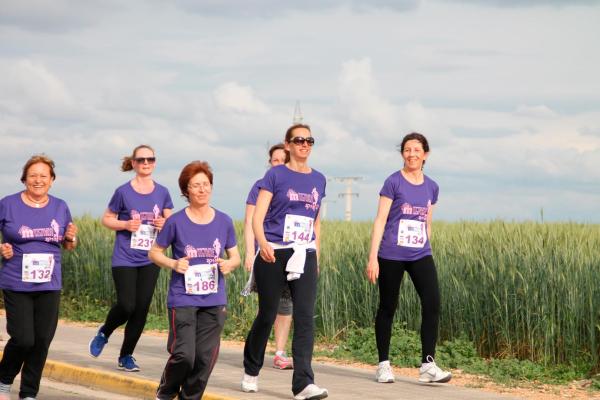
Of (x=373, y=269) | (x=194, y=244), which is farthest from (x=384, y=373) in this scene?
(x=194, y=244)

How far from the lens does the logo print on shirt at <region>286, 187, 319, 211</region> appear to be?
902 centimetres

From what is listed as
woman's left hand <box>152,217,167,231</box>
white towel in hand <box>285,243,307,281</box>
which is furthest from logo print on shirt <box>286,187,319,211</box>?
woman's left hand <box>152,217,167,231</box>

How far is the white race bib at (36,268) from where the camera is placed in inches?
343

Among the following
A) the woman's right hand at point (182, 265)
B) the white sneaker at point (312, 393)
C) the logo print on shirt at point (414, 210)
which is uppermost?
the logo print on shirt at point (414, 210)

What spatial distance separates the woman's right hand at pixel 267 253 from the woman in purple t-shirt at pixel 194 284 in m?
0.96

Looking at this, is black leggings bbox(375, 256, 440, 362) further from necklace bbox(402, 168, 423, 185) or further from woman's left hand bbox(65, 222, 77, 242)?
woman's left hand bbox(65, 222, 77, 242)

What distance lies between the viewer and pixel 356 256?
1572cm

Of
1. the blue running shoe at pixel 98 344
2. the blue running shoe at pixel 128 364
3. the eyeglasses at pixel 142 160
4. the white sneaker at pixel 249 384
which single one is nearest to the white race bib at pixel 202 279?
the white sneaker at pixel 249 384

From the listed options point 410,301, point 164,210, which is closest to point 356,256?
point 410,301

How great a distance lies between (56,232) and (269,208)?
1736 millimetres

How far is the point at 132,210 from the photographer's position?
1074 cm

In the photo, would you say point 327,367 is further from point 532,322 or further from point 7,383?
point 7,383

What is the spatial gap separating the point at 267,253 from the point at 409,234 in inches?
67.3

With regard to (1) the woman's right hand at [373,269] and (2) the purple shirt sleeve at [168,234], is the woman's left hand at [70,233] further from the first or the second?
(1) the woman's right hand at [373,269]
